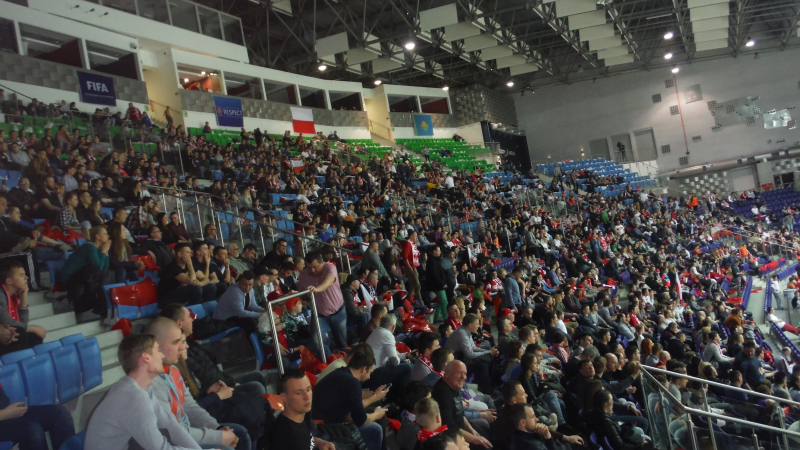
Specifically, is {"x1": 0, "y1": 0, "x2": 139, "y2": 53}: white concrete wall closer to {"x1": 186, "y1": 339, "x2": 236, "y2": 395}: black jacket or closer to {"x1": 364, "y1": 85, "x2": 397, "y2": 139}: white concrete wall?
{"x1": 364, "y1": 85, "x2": 397, "y2": 139}: white concrete wall

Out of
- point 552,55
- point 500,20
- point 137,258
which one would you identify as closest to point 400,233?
point 137,258

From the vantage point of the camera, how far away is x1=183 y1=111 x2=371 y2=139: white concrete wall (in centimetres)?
1781

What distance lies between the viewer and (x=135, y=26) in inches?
636

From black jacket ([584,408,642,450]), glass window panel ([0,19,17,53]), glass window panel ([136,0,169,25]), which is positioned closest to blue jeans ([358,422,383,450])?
black jacket ([584,408,642,450])

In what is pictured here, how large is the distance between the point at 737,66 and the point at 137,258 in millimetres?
29423

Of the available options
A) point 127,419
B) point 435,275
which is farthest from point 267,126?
point 127,419

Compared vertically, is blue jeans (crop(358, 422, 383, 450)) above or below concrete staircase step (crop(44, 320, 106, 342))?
below

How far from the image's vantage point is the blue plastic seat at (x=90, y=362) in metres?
4.31

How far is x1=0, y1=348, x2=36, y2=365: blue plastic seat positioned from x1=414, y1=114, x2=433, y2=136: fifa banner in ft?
79.4

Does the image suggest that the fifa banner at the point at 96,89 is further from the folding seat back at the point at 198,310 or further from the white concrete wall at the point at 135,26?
the folding seat back at the point at 198,310

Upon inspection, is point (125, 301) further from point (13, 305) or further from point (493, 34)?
point (493, 34)

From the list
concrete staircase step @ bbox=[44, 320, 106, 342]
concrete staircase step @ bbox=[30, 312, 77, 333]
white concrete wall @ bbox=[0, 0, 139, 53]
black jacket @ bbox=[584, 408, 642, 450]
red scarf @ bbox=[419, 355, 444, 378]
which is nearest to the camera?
black jacket @ bbox=[584, 408, 642, 450]

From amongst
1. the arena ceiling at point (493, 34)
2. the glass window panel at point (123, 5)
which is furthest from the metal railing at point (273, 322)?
the arena ceiling at point (493, 34)

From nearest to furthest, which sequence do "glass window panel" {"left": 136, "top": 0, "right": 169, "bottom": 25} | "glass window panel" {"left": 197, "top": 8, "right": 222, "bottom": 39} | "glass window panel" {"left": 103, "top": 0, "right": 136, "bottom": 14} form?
→ "glass window panel" {"left": 103, "top": 0, "right": 136, "bottom": 14}, "glass window panel" {"left": 136, "top": 0, "right": 169, "bottom": 25}, "glass window panel" {"left": 197, "top": 8, "right": 222, "bottom": 39}
